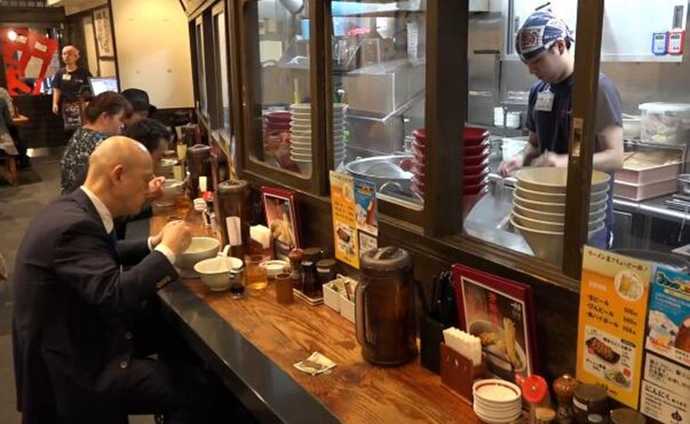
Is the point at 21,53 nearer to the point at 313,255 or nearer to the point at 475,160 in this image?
the point at 313,255

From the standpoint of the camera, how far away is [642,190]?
2.72 metres

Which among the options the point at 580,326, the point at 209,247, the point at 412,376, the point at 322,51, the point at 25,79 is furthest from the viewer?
the point at 25,79

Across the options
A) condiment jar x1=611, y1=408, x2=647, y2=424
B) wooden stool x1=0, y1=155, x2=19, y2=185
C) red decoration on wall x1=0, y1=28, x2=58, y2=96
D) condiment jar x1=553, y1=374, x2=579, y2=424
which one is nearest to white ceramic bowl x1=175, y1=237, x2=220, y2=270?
condiment jar x1=553, y1=374, x2=579, y2=424

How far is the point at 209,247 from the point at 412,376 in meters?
1.11

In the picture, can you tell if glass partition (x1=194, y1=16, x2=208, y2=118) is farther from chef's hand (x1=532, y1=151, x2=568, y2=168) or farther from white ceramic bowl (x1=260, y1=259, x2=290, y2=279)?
chef's hand (x1=532, y1=151, x2=568, y2=168)

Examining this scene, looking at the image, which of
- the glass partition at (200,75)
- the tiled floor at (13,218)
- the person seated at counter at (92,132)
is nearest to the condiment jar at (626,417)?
the tiled floor at (13,218)

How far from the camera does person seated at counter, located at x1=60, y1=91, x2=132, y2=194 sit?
11.4ft

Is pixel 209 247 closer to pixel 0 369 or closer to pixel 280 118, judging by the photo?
pixel 280 118

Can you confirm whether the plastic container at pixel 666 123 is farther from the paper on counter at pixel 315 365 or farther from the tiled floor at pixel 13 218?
the tiled floor at pixel 13 218

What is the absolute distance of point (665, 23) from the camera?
3.16 m

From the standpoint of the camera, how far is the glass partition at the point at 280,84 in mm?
2482

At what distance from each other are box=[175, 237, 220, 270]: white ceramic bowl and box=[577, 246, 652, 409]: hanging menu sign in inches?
55.9

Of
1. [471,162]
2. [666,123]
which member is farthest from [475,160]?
[666,123]

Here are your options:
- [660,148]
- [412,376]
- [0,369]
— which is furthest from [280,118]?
[0,369]
